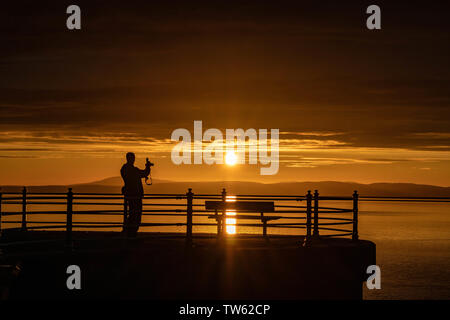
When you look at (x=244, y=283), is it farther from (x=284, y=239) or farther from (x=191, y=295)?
(x=284, y=239)

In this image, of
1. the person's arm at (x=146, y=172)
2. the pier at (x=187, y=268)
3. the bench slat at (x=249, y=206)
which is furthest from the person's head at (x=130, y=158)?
the bench slat at (x=249, y=206)

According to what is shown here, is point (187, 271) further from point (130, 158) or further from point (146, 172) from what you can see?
point (130, 158)

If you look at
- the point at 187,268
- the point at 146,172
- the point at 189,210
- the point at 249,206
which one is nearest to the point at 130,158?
the point at 146,172

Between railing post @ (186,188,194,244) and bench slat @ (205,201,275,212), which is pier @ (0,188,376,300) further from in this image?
bench slat @ (205,201,275,212)

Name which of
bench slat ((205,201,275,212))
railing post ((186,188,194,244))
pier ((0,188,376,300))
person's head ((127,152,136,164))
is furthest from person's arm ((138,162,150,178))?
railing post ((186,188,194,244))

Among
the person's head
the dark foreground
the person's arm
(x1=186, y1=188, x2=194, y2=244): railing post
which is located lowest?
the dark foreground

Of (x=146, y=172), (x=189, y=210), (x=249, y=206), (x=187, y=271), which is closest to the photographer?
(x=187, y=271)

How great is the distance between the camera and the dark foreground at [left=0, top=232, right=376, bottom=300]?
13.9 m

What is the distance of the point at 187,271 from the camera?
14.6 metres

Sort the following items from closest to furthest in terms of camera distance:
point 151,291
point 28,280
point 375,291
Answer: point 28,280
point 151,291
point 375,291
